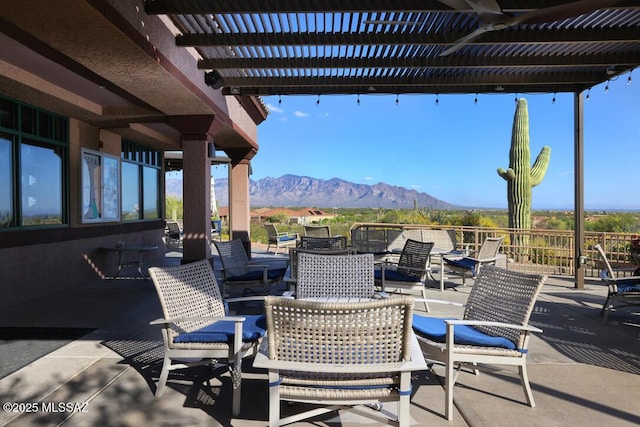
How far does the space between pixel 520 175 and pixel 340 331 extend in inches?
551

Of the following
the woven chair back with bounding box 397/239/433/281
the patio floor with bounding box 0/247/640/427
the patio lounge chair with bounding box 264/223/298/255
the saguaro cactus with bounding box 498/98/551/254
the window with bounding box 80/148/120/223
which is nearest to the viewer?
the patio floor with bounding box 0/247/640/427

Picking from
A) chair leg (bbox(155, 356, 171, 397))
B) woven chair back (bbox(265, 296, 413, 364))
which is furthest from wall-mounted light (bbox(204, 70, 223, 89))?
woven chair back (bbox(265, 296, 413, 364))

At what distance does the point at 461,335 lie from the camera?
2.62m

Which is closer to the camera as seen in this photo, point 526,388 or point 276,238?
point 526,388

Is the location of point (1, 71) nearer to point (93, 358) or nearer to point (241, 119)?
point (93, 358)

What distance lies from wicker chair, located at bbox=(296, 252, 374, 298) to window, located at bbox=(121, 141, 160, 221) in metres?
6.15

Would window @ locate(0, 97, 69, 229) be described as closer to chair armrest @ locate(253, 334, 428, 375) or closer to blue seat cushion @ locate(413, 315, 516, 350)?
chair armrest @ locate(253, 334, 428, 375)

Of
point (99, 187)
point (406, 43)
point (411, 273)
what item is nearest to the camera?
point (406, 43)

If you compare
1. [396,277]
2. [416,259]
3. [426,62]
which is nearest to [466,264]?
[416,259]

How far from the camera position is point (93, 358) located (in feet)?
10.7

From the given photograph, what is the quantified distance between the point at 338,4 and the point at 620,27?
2.93 meters

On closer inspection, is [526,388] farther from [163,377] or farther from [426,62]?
[426,62]

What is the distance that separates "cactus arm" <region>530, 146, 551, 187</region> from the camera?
50.7ft

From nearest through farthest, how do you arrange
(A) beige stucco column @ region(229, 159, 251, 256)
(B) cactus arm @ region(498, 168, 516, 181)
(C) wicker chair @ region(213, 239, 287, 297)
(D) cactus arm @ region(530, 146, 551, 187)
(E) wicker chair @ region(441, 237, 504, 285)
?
(C) wicker chair @ region(213, 239, 287, 297) < (E) wicker chair @ region(441, 237, 504, 285) < (A) beige stucco column @ region(229, 159, 251, 256) < (B) cactus arm @ region(498, 168, 516, 181) < (D) cactus arm @ region(530, 146, 551, 187)
